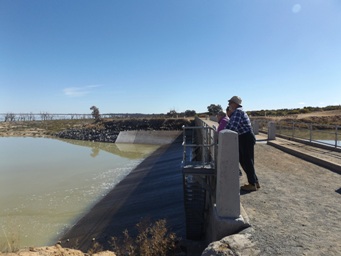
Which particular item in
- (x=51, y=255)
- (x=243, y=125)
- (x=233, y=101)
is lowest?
(x=51, y=255)

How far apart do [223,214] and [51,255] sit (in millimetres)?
4209

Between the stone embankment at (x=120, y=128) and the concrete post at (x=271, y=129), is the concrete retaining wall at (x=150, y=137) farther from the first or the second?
the concrete post at (x=271, y=129)

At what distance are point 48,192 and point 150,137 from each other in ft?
89.8

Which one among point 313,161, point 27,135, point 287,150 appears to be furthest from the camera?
point 27,135

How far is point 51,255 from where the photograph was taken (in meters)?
6.58

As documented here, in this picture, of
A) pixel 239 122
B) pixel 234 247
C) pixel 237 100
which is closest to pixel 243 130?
pixel 239 122

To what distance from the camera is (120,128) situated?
197 feet

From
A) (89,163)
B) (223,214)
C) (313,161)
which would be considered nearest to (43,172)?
(89,163)

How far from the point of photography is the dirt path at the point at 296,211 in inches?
161

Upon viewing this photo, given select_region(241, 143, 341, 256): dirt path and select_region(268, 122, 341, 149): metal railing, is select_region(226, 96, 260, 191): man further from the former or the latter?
select_region(268, 122, 341, 149): metal railing

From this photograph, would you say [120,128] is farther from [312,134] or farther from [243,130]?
[243,130]

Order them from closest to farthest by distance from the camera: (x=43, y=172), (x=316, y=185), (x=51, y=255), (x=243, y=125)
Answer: (x=243, y=125), (x=51, y=255), (x=316, y=185), (x=43, y=172)

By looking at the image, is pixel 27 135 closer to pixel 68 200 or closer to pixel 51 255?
pixel 68 200

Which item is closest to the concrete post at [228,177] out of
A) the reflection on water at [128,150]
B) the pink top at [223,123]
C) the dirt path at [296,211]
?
the dirt path at [296,211]
